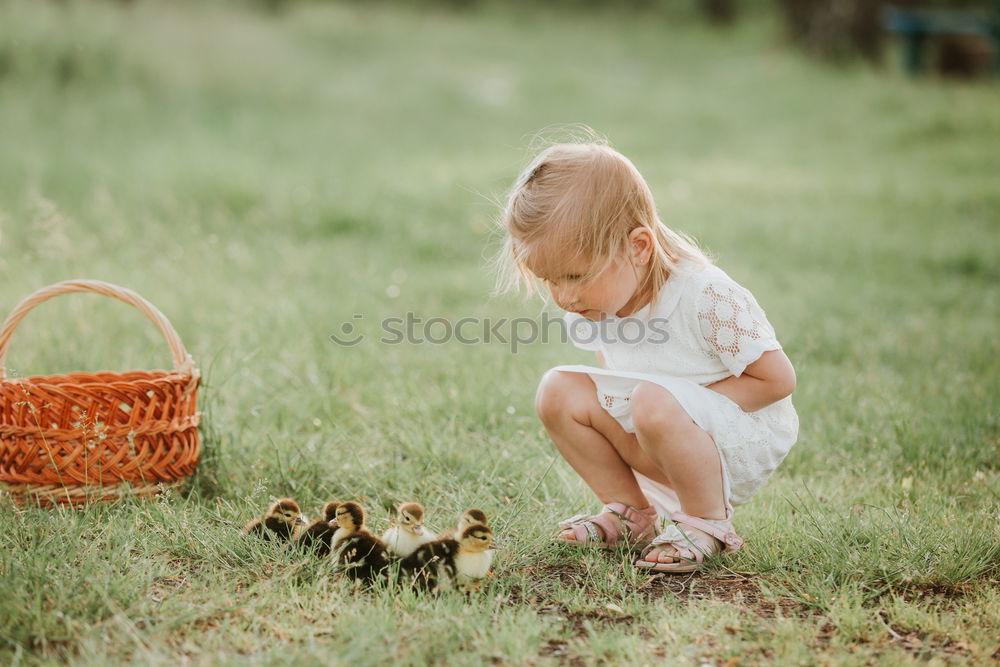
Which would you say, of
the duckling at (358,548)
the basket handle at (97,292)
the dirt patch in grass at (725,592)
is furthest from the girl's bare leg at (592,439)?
the basket handle at (97,292)

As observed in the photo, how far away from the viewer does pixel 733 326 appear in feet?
8.05

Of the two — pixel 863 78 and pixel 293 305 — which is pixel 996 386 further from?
pixel 863 78

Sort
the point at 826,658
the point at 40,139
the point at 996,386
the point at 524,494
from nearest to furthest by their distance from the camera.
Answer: the point at 826,658 → the point at 524,494 → the point at 996,386 → the point at 40,139

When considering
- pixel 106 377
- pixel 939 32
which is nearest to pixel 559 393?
pixel 106 377

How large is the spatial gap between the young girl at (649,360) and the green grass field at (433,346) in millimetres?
190

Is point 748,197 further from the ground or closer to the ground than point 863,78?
closer to the ground

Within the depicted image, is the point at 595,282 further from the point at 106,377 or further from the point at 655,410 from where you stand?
the point at 106,377

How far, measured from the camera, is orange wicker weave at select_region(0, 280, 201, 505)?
273cm

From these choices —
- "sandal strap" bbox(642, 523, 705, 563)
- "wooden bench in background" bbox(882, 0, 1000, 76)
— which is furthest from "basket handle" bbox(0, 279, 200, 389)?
"wooden bench in background" bbox(882, 0, 1000, 76)

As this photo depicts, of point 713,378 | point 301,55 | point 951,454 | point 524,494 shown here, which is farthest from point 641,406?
point 301,55

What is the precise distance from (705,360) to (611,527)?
55 cm

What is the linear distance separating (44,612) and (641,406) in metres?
1.52

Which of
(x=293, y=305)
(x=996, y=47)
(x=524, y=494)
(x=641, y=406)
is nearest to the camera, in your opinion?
(x=641, y=406)

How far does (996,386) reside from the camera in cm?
400
